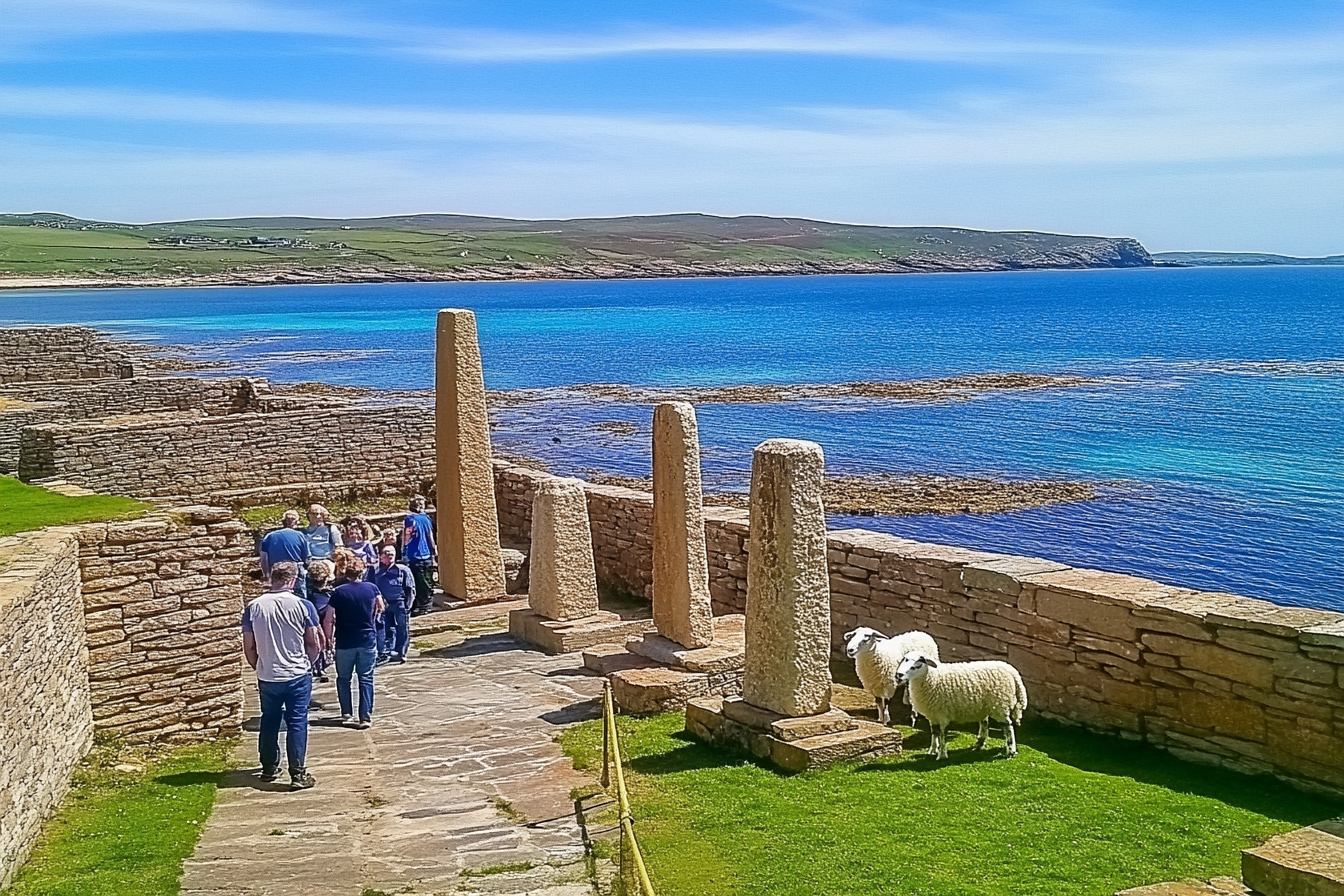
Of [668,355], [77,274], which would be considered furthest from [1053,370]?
[77,274]

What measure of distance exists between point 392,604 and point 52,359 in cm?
2603

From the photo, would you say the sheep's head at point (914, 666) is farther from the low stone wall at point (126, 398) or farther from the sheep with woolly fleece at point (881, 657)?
the low stone wall at point (126, 398)

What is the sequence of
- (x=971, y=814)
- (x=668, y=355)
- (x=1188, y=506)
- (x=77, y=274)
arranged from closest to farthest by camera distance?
(x=971, y=814)
(x=1188, y=506)
(x=668, y=355)
(x=77, y=274)

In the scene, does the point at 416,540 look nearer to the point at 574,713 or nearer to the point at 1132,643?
the point at 574,713

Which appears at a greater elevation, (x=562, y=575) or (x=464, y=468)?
(x=464, y=468)

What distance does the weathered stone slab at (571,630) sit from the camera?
13820 millimetres

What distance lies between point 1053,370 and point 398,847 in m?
65.4

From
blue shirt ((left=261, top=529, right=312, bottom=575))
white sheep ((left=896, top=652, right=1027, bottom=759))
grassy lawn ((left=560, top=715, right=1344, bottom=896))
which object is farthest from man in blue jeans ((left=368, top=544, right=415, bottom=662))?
white sheep ((left=896, top=652, right=1027, bottom=759))

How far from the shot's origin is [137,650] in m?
10.8

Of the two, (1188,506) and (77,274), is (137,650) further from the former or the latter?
(77,274)

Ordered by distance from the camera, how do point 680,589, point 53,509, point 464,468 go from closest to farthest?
point 53,509 < point 680,589 < point 464,468

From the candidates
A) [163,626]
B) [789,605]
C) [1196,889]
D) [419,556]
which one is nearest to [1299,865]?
[1196,889]

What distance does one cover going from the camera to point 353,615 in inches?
430

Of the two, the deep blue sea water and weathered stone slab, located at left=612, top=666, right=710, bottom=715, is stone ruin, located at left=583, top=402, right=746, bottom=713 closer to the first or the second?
weathered stone slab, located at left=612, top=666, right=710, bottom=715
